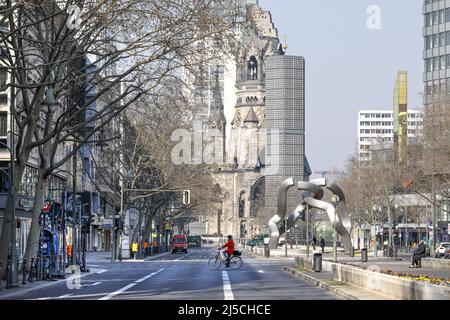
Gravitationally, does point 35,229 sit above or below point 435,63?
below

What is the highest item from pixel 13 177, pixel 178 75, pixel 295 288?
pixel 178 75

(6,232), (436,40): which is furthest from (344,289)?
(436,40)

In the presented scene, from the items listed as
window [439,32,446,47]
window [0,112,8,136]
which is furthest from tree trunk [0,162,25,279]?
window [439,32,446,47]

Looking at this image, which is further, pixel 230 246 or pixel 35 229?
pixel 230 246

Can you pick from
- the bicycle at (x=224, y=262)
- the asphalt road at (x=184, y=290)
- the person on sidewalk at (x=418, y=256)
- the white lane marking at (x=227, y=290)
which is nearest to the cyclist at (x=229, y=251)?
the bicycle at (x=224, y=262)

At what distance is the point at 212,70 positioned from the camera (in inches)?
1790

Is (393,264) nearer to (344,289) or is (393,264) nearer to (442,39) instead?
(344,289)

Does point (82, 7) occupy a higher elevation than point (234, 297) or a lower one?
higher

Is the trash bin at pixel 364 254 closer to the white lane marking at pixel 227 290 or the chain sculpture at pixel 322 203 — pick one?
the chain sculpture at pixel 322 203
